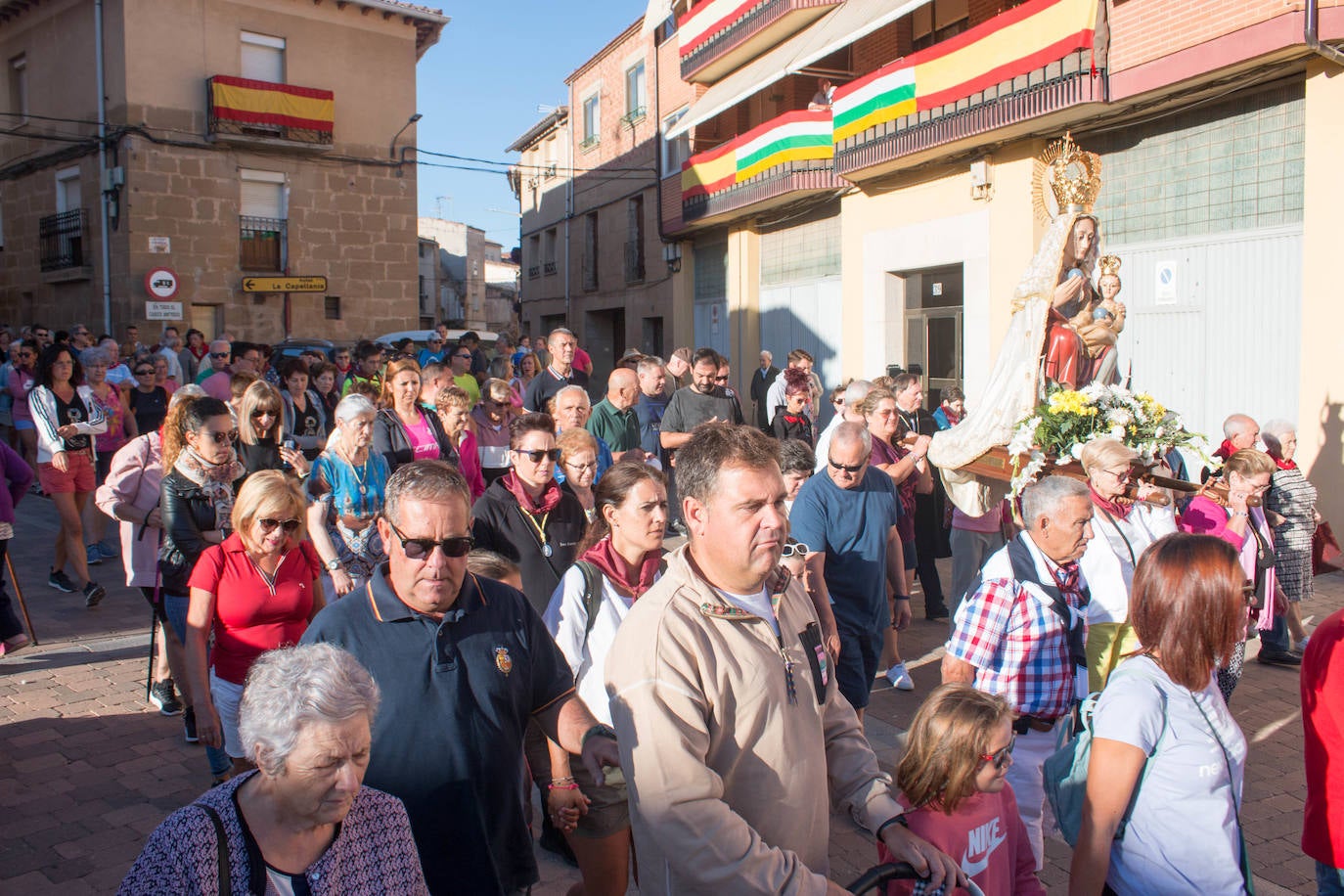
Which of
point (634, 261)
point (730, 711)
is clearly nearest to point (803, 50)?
point (634, 261)

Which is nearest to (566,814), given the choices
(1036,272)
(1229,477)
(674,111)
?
(1229,477)

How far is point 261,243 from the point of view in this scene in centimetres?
2331

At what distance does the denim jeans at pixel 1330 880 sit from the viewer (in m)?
2.88

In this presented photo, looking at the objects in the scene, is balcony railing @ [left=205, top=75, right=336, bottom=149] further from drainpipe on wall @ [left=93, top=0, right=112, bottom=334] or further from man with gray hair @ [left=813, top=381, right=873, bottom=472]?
man with gray hair @ [left=813, top=381, right=873, bottom=472]

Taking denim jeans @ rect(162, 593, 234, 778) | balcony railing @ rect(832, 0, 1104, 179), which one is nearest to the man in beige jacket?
denim jeans @ rect(162, 593, 234, 778)

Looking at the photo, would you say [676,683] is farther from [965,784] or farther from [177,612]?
[177,612]

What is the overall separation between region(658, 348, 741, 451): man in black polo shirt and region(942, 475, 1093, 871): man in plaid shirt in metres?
4.44

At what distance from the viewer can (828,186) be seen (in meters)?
16.9

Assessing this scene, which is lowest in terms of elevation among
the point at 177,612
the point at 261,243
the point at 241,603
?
the point at 177,612

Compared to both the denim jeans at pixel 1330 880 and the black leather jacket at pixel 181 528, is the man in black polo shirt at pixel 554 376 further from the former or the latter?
the denim jeans at pixel 1330 880

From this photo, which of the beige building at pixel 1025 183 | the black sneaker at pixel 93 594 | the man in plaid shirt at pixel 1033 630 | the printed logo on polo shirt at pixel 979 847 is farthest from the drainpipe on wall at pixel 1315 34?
the black sneaker at pixel 93 594

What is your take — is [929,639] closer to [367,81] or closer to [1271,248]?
[1271,248]

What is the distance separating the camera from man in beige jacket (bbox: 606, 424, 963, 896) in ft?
7.02

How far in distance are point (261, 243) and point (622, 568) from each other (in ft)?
72.7
